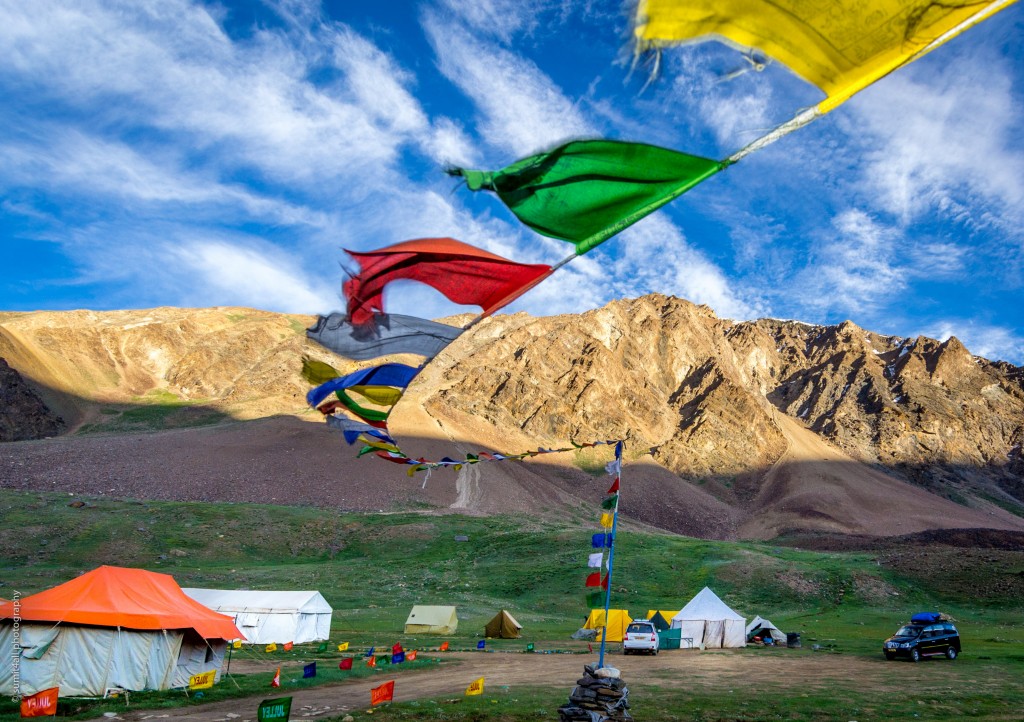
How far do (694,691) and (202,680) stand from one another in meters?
10.9

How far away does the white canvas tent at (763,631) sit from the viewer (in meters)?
32.2

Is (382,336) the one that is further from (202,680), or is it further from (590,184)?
(202,680)

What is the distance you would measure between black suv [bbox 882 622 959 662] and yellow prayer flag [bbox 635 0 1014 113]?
2596 cm

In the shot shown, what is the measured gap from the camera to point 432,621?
34.6 m

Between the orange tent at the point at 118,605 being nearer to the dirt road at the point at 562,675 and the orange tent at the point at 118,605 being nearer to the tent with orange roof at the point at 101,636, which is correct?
the tent with orange roof at the point at 101,636

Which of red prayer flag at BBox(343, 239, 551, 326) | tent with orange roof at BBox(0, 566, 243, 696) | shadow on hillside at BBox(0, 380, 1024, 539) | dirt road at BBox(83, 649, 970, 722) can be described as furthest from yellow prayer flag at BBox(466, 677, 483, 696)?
shadow on hillside at BBox(0, 380, 1024, 539)

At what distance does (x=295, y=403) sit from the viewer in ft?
436

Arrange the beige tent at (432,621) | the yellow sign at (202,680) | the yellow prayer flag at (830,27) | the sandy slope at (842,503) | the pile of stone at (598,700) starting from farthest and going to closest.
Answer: the sandy slope at (842,503) → the beige tent at (432,621) → the yellow sign at (202,680) → the pile of stone at (598,700) → the yellow prayer flag at (830,27)

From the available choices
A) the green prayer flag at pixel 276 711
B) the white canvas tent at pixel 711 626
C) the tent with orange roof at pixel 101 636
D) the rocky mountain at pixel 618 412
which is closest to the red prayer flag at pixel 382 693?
the green prayer flag at pixel 276 711

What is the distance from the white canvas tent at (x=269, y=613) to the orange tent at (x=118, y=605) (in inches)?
491

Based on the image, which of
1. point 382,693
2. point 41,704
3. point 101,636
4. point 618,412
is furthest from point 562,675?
point 618,412

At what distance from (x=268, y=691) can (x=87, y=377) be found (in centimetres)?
14837

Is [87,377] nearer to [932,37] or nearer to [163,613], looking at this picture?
[163,613]

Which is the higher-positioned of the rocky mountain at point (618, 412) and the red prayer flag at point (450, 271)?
the rocky mountain at point (618, 412)
